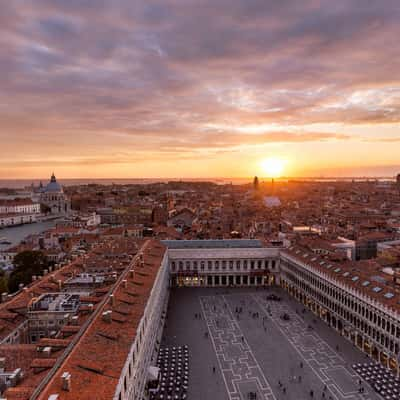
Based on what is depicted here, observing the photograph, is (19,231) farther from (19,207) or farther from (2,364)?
(2,364)

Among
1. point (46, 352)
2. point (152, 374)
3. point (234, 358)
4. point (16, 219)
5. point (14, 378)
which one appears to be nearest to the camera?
point (14, 378)

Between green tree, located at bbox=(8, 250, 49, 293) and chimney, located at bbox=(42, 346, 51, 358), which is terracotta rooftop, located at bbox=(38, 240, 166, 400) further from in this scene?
green tree, located at bbox=(8, 250, 49, 293)

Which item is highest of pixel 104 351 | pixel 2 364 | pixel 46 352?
pixel 46 352

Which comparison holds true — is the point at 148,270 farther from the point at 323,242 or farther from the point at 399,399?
the point at 323,242

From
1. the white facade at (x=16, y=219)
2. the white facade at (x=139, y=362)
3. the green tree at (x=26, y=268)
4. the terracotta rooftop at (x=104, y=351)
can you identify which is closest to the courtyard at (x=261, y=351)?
the white facade at (x=139, y=362)

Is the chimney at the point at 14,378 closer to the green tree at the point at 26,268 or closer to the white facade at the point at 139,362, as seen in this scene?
the white facade at the point at 139,362

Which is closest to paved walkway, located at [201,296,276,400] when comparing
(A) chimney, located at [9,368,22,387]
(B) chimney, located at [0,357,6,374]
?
(A) chimney, located at [9,368,22,387]

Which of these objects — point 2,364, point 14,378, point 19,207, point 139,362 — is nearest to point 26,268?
point 139,362

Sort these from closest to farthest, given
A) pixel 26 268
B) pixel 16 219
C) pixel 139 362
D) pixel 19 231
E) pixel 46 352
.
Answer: pixel 46 352
pixel 139 362
pixel 26 268
pixel 19 231
pixel 16 219
